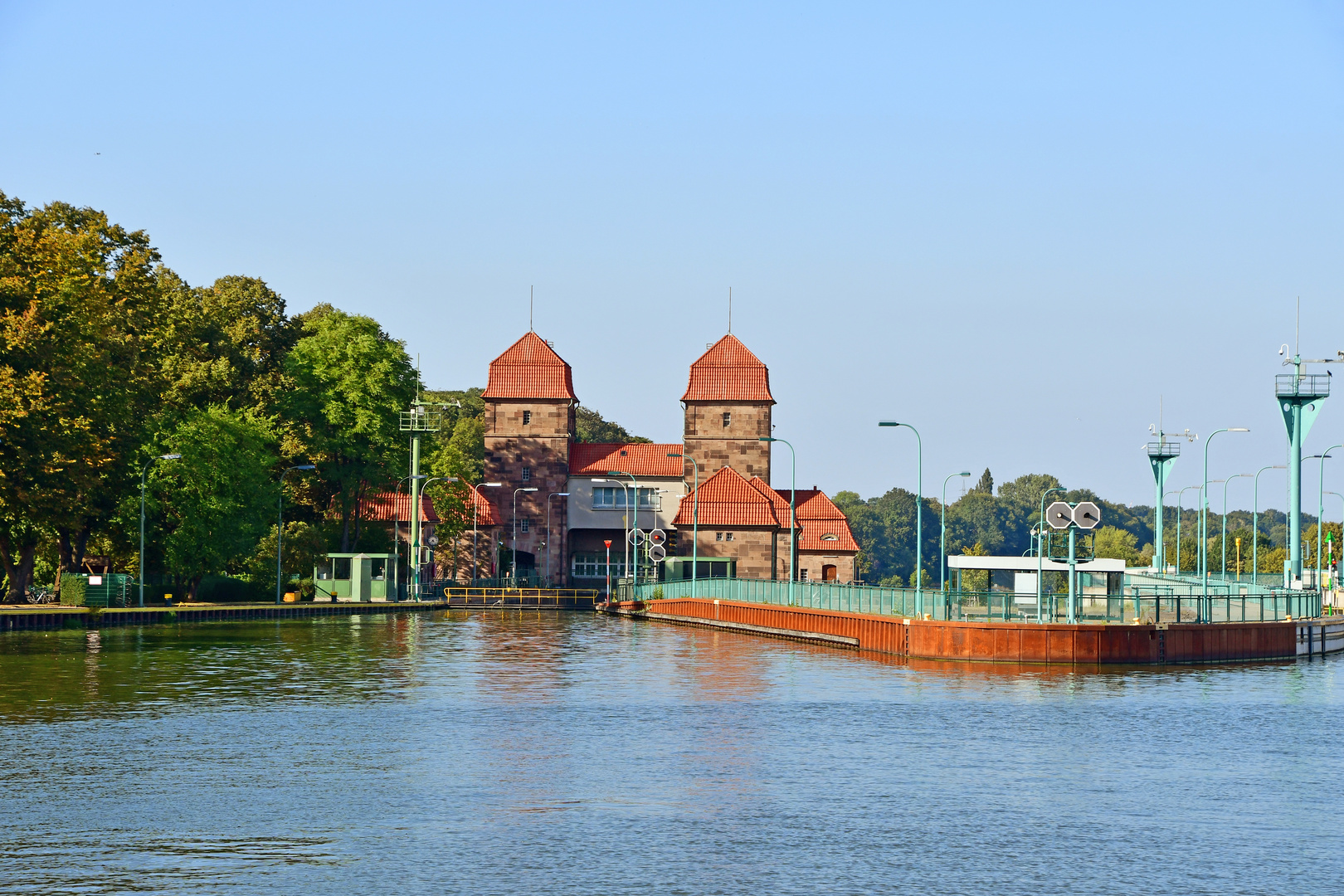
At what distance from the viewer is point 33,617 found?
198ft

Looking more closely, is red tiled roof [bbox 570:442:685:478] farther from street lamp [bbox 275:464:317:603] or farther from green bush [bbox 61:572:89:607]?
green bush [bbox 61:572:89:607]

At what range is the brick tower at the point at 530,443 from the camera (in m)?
112

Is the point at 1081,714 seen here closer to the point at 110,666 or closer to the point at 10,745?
the point at 10,745

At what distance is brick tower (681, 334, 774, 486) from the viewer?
372 feet

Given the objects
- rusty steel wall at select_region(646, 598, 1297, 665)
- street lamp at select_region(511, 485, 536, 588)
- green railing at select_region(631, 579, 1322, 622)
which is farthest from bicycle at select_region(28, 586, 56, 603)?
rusty steel wall at select_region(646, 598, 1297, 665)

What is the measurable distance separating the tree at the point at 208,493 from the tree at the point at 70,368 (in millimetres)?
2410

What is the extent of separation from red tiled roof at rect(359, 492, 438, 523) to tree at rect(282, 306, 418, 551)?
22.6ft

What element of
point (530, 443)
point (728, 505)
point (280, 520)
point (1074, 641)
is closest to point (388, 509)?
point (530, 443)

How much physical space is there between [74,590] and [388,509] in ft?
140

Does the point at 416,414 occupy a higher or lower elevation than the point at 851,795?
higher

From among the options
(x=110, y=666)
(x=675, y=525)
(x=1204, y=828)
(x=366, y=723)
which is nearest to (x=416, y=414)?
(x=675, y=525)

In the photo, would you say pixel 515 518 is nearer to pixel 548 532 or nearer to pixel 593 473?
pixel 548 532

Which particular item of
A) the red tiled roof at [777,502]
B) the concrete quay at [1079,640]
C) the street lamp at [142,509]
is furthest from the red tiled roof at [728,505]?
the concrete quay at [1079,640]

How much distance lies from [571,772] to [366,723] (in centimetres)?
758
